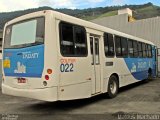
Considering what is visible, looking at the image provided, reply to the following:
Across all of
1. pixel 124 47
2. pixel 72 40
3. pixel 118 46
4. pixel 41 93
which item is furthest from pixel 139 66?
pixel 41 93

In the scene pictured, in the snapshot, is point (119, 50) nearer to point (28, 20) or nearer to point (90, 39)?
point (90, 39)

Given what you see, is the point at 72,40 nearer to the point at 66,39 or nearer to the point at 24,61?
the point at 66,39

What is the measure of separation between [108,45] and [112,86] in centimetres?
175

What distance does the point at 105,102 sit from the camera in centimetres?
1084

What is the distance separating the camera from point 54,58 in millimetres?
8273

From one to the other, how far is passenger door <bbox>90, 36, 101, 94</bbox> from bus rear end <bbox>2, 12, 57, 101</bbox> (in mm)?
2364

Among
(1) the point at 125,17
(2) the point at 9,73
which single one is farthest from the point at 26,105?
(1) the point at 125,17

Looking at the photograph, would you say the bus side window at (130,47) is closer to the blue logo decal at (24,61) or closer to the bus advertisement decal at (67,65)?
the bus advertisement decal at (67,65)

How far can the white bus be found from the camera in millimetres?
8352

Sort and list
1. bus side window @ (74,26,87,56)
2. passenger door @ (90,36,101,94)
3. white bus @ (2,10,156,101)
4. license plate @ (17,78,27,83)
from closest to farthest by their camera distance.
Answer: white bus @ (2,10,156,101) → license plate @ (17,78,27,83) → bus side window @ (74,26,87,56) → passenger door @ (90,36,101,94)

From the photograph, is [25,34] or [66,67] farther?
[25,34]

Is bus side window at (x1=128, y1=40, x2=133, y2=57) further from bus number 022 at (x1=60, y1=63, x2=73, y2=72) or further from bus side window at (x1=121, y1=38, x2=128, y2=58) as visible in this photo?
bus number 022 at (x1=60, y1=63, x2=73, y2=72)

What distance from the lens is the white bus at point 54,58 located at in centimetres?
835

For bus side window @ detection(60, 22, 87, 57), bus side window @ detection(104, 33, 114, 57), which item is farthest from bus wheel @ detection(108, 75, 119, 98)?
bus side window @ detection(60, 22, 87, 57)
